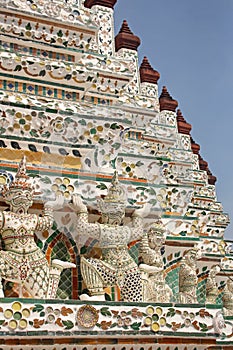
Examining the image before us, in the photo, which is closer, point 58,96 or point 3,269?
point 3,269

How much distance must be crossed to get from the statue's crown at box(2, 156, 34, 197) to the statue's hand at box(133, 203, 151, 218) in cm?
159

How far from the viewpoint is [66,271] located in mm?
7711

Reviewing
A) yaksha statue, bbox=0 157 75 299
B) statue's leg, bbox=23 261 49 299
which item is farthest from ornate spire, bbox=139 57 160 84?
statue's leg, bbox=23 261 49 299

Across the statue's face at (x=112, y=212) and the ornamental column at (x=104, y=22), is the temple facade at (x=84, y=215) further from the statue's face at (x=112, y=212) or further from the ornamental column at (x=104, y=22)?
the ornamental column at (x=104, y=22)

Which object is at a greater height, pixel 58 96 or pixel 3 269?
pixel 58 96

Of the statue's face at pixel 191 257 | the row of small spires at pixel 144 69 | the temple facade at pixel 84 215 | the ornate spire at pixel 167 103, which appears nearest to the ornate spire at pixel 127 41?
the row of small spires at pixel 144 69

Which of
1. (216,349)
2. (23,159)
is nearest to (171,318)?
(216,349)

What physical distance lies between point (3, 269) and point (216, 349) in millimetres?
3592

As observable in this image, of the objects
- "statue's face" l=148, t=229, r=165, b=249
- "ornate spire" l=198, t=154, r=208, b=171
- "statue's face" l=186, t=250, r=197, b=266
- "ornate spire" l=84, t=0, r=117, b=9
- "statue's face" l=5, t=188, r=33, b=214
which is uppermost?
"ornate spire" l=84, t=0, r=117, b=9

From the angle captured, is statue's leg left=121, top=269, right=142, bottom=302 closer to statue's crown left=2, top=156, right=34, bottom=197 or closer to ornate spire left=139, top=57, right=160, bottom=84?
statue's crown left=2, top=156, right=34, bottom=197

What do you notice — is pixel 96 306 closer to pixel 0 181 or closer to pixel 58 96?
pixel 0 181

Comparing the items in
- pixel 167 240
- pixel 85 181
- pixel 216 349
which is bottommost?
pixel 216 349

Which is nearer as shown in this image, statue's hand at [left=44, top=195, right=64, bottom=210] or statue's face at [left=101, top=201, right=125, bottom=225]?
statue's hand at [left=44, top=195, right=64, bottom=210]

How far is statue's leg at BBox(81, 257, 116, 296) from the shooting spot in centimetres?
730
